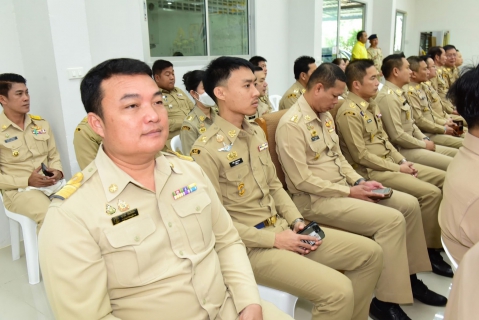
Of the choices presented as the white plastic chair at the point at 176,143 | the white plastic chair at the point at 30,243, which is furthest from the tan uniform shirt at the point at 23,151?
the white plastic chair at the point at 176,143

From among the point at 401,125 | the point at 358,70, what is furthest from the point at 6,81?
the point at 401,125

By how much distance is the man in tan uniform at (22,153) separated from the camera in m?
2.35

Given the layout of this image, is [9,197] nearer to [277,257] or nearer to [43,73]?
[43,73]

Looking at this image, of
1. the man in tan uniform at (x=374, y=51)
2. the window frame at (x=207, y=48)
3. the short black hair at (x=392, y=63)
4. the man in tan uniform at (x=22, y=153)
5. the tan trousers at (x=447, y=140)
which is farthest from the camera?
the man in tan uniform at (x=374, y=51)

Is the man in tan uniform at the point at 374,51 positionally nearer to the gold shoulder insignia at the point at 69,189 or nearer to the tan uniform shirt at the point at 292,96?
the tan uniform shirt at the point at 292,96

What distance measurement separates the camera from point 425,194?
232 centimetres

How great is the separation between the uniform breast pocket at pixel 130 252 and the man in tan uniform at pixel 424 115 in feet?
10.3

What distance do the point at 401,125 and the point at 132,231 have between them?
2606 mm

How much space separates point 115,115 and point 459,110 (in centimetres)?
118

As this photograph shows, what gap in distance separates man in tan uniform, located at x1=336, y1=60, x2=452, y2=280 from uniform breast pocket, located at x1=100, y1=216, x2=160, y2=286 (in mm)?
1795

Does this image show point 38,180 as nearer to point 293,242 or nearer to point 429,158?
point 293,242

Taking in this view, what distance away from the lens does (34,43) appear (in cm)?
271

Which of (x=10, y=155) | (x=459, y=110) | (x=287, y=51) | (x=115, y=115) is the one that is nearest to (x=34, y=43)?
(x=10, y=155)

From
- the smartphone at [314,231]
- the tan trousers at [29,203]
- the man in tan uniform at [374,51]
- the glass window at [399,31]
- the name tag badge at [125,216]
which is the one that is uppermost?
the glass window at [399,31]
